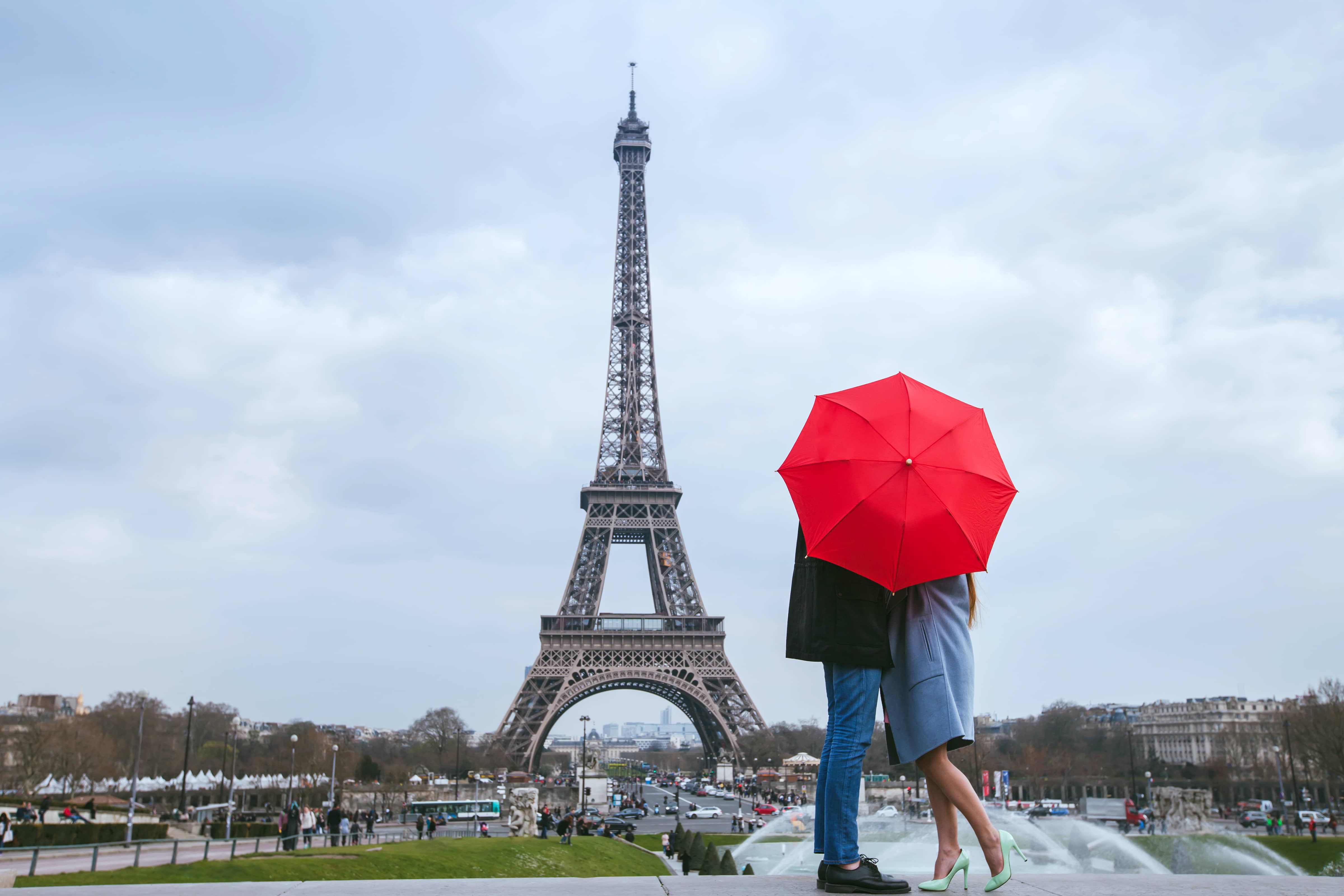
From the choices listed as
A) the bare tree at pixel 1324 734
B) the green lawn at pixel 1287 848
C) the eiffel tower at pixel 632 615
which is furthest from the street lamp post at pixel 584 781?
the bare tree at pixel 1324 734

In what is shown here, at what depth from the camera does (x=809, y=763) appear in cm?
6900

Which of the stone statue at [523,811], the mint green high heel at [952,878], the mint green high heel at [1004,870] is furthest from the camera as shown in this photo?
the stone statue at [523,811]

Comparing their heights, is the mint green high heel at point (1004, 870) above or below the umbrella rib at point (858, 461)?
below

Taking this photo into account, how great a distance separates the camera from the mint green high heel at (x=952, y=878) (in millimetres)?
4746

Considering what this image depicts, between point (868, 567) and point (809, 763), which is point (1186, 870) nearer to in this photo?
point (868, 567)

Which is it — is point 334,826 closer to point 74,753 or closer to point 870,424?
point 870,424

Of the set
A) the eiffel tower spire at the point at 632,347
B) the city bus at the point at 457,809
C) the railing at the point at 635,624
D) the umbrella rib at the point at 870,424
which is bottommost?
the city bus at the point at 457,809

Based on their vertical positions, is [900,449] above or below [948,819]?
above

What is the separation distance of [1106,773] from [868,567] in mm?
96462

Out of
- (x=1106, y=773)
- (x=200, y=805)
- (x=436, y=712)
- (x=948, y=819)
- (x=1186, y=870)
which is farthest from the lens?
(x=436, y=712)

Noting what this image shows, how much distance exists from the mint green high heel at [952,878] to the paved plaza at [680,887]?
0.09 m

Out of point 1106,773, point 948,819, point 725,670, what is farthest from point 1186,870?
point 1106,773

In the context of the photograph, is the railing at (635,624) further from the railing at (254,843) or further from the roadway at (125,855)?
the roadway at (125,855)

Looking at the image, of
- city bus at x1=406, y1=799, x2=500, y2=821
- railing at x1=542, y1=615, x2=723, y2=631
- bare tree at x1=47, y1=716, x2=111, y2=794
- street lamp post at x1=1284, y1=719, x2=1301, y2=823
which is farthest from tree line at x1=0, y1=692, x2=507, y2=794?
street lamp post at x1=1284, y1=719, x2=1301, y2=823
